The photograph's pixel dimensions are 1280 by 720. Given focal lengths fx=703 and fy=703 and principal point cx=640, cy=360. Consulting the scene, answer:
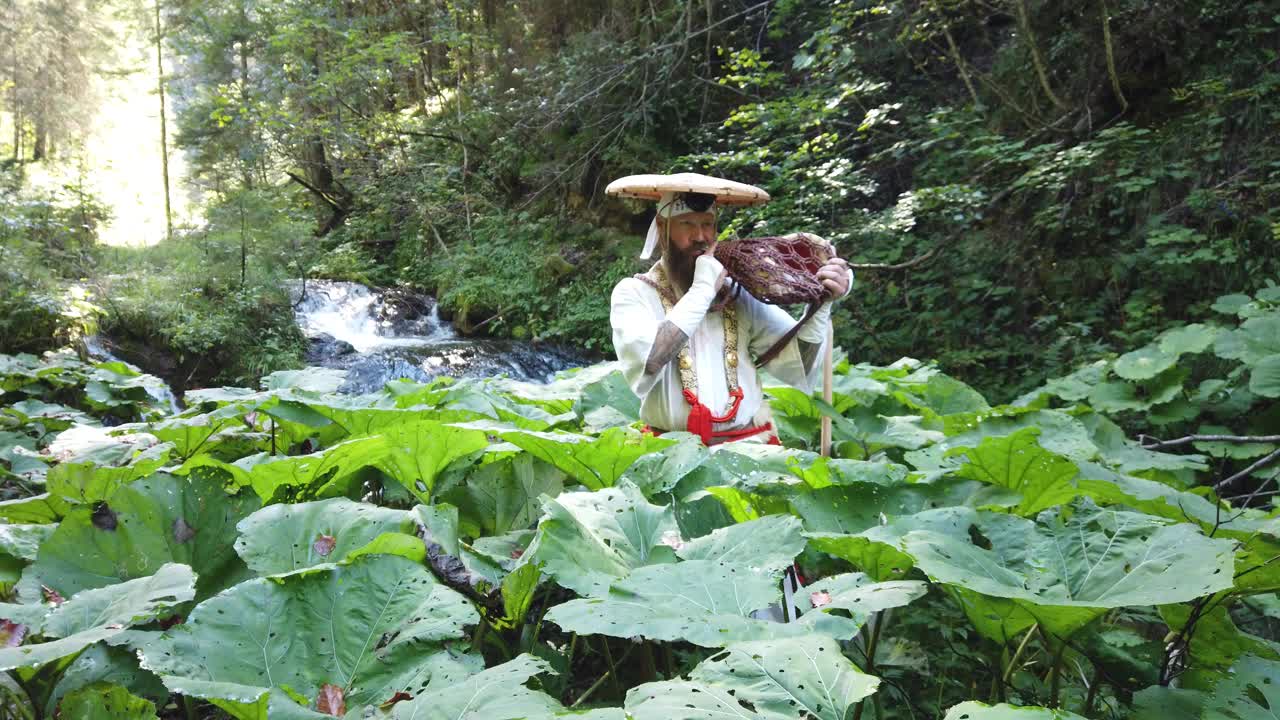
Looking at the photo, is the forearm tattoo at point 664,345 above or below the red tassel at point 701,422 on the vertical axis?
above

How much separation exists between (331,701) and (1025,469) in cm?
128

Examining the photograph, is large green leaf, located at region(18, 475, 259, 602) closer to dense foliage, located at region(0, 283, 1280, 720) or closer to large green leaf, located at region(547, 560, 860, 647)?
dense foliage, located at region(0, 283, 1280, 720)

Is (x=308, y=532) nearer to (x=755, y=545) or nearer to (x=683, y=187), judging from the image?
(x=755, y=545)

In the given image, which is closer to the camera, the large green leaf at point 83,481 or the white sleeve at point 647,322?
the large green leaf at point 83,481

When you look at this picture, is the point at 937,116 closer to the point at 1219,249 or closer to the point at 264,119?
the point at 1219,249

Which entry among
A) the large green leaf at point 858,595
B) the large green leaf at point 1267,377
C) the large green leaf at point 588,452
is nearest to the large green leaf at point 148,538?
the large green leaf at point 588,452

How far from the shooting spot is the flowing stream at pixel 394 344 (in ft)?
30.4

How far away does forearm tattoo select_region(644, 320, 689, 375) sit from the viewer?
8.06ft

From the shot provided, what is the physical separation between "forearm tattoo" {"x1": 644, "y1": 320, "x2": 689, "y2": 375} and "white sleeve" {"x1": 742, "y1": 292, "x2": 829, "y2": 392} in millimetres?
485

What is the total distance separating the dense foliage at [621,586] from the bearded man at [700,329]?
2.73 feet

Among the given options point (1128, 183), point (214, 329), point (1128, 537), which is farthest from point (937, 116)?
point (214, 329)

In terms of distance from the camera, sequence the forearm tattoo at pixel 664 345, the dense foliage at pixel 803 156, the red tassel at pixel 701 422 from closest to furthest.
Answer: the forearm tattoo at pixel 664 345, the red tassel at pixel 701 422, the dense foliage at pixel 803 156

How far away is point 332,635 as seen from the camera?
0.97 meters

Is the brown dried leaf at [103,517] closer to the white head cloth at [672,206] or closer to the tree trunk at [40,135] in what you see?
the white head cloth at [672,206]
